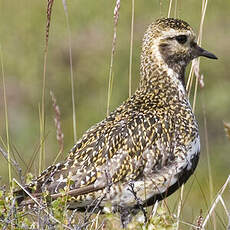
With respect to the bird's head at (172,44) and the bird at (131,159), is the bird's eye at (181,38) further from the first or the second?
the bird at (131,159)

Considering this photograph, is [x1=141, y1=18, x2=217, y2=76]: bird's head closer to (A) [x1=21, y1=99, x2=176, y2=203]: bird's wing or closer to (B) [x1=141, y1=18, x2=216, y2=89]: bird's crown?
(B) [x1=141, y1=18, x2=216, y2=89]: bird's crown

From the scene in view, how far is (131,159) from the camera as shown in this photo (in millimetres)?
5129

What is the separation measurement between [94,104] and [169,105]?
223 inches

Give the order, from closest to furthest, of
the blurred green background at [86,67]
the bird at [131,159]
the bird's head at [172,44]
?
the bird at [131,159] → the bird's head at [172,44] → the blurred green background at [86,67]

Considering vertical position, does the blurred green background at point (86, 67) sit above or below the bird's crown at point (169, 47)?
below

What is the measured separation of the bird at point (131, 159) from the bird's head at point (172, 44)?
13.1 inches

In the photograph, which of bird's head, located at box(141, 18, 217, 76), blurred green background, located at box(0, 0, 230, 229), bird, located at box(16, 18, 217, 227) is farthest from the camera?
blurred green background, located at box(0, 0, 230, 229)

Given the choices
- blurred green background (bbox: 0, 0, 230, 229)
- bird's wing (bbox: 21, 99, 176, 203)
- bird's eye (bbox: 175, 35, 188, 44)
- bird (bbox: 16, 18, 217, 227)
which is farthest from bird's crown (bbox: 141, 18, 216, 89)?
blurred green background (bbox: 0, 0, 230, 229)

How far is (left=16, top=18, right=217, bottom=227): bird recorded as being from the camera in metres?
5.01

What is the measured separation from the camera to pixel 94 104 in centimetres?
1125

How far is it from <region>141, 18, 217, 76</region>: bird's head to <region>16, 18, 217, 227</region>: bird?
1.09 feet

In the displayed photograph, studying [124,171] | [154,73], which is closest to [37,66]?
[154,73]

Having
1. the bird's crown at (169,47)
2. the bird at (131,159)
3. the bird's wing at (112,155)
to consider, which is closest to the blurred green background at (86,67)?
the bird's crown at (169,47)

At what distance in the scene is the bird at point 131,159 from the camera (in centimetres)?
501
